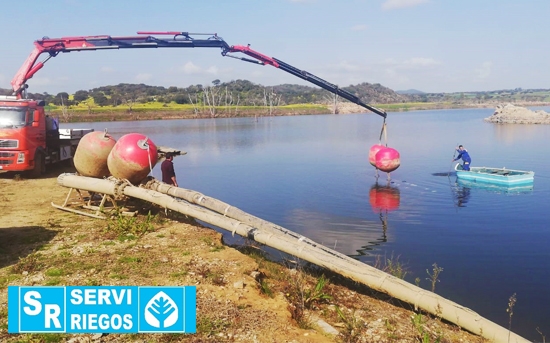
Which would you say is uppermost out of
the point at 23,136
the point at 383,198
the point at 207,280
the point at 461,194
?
the point at 23,136

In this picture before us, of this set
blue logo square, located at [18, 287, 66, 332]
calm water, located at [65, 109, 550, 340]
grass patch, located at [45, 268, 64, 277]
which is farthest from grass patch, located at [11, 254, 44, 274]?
calm water, located at [65, 109, 550, 340]

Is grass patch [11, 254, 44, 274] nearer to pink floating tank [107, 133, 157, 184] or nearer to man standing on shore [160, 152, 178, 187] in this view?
pink floating tank [107, 133, 157, 184]

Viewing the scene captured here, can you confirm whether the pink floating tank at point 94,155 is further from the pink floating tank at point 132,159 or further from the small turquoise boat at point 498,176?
the small turquoise boat at point 498,176

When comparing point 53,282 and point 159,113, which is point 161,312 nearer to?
point 53,282

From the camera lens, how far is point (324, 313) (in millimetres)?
8109

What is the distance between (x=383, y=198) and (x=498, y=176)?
7.75 meters

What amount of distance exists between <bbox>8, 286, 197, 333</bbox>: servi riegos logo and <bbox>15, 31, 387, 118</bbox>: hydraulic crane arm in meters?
16.1

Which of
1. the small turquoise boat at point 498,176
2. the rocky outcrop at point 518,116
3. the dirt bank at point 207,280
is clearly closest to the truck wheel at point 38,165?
the dirt bank at point 207,280

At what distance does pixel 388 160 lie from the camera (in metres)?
24.7

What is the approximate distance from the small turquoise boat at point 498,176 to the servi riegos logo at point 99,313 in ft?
74.5

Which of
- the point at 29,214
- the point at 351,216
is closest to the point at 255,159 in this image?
the point at 351,216

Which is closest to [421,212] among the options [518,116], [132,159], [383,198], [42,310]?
[383,198]

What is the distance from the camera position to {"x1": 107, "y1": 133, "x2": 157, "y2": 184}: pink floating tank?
13.9 m

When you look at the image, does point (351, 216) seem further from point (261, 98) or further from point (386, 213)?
point (261, 98)
